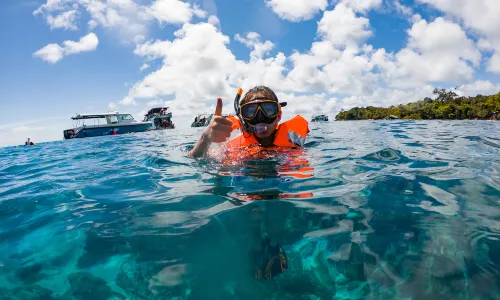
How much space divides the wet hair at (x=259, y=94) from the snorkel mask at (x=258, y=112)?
0.47ft

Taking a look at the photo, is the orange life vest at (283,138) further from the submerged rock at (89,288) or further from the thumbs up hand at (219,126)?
the submerged rock at (89,288)

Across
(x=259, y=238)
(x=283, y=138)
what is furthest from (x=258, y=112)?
(x=259, y=238)

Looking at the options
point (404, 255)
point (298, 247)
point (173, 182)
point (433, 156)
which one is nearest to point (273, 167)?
point (173, 182)

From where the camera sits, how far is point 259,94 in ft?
14.5

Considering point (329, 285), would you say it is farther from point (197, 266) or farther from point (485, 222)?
point (485, 222)

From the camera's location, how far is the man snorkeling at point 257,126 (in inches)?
127

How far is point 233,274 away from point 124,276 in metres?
0.64

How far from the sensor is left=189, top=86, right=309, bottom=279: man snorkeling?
3.24 metres

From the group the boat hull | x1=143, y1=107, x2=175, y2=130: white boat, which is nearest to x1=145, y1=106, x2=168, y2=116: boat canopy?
x1=143, y1=107, x2=175, y2=130: white boat

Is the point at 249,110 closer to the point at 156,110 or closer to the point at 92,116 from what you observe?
the point at 92,116

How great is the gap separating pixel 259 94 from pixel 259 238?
3009 millimetres

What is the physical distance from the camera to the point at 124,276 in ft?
5.10

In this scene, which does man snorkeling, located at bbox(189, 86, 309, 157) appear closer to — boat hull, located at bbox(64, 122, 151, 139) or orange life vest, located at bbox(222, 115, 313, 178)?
orange life vest, located at bbox(222, 115, 313, 178)

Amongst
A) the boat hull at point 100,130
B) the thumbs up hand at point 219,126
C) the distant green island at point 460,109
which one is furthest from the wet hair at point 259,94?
the distant green island at point 460,109
